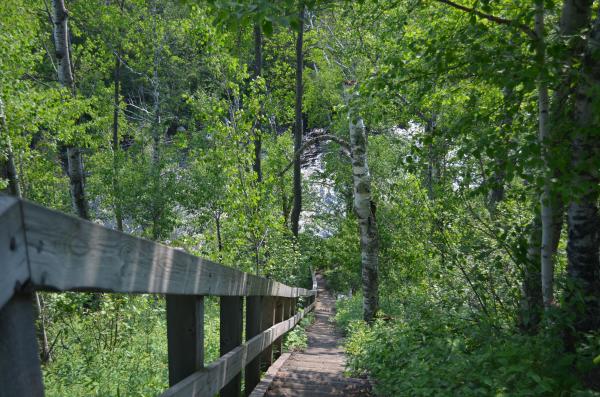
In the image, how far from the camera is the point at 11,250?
116 cm

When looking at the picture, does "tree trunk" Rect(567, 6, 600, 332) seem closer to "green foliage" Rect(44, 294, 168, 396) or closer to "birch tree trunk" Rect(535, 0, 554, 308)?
"birch tree trunk" Rect(535, 0, 554, 308)

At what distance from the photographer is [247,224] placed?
35.0 feet

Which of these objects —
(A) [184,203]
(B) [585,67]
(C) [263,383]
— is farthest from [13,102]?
(A) [184,203]

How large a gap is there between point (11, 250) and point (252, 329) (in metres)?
4.35

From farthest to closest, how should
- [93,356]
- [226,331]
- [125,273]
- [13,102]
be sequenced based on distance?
[13,102] → [93,356] → [226,331] → [125,273]

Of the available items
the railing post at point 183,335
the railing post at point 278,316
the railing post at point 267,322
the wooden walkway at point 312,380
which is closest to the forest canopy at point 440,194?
the wooden walkway at point 312,380

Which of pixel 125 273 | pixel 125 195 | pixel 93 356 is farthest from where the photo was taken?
pixel 125 195

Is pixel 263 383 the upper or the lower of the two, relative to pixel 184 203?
lower

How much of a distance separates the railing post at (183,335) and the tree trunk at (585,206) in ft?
9.20

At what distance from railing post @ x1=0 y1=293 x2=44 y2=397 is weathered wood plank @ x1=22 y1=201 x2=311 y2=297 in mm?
70

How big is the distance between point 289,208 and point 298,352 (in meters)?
20.9

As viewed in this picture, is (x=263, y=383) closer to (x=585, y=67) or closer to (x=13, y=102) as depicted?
(x=585, y=67)

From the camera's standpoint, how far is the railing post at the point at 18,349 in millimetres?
1209

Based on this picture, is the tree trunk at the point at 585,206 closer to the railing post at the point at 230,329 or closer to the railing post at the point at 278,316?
the railing post at the point at 230,329
